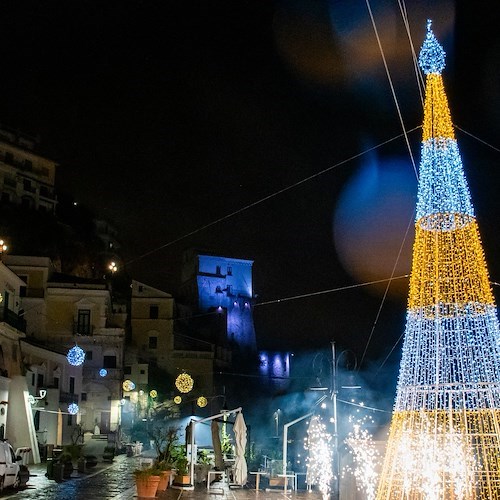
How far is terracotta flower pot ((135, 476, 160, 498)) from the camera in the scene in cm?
1875

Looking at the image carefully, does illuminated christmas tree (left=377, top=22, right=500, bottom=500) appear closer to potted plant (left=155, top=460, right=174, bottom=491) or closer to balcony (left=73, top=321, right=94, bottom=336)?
potted plant (left=155, top=460, right=174, bottom=491)

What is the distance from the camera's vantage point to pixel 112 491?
20.5 meters

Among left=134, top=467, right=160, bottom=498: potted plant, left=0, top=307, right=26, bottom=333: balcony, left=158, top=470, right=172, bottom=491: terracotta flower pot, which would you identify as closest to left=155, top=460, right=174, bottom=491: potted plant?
left=158, top=470, right=172, bottom=491: terracotta flower pot

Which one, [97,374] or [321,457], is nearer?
[321,457]

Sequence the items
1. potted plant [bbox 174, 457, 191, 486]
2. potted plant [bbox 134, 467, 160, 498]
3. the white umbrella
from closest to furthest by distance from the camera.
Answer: potted plant [bbox 134, 467, 160, 498], potted plant [bbox 174, 457, 191, 486], the white umbrella

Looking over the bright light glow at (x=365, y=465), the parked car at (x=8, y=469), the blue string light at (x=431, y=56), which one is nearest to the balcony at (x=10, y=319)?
the parked car at (x=8, y=469)

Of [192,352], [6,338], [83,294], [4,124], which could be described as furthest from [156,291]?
[6,338]

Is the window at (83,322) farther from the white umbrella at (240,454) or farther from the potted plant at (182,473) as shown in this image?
the white umbrella at (240,454)

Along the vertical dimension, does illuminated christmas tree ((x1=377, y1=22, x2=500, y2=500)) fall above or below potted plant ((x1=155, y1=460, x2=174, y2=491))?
above

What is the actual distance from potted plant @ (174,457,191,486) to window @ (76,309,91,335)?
27.2 meters

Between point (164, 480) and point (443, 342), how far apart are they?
9.99 meters

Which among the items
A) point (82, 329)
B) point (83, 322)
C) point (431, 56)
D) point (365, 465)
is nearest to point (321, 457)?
point (365, 465)

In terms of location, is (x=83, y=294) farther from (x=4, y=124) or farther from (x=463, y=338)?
(x=463, y=338)

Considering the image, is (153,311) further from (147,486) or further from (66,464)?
(147,486)
